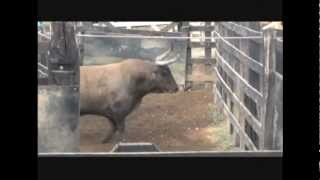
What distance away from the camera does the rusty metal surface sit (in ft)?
14.3

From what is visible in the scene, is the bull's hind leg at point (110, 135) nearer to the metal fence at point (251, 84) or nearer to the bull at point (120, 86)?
the bull at point (120, 86)

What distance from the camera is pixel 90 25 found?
14.1ft

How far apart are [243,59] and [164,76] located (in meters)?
0.62

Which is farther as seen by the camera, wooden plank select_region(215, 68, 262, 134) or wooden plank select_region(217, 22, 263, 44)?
wooden plank select_region(215, 68, 262, 134)

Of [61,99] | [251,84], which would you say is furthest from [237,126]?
[61,99]

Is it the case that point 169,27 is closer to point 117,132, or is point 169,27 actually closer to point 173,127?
point 173,127

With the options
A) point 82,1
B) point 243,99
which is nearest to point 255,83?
point 243,99

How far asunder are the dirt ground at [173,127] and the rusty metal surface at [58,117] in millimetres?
76

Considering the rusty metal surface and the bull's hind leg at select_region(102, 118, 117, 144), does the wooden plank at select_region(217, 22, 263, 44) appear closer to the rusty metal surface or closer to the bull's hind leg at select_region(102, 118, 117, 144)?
the bull's hind leg at select_region(102, 118, 117, 144)

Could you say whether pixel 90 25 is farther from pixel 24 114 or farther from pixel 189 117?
pixel 24 114

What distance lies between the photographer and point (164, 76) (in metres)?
4.49

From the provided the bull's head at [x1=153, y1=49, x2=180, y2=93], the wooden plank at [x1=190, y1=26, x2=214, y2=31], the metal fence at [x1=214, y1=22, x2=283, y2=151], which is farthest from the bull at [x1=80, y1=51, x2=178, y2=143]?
the metal fence at [x1=214, y1=22, x2=283, y2=151]

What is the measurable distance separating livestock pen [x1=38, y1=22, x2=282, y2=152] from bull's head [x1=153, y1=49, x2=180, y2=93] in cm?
4

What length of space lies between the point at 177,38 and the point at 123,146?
918 millimetres
